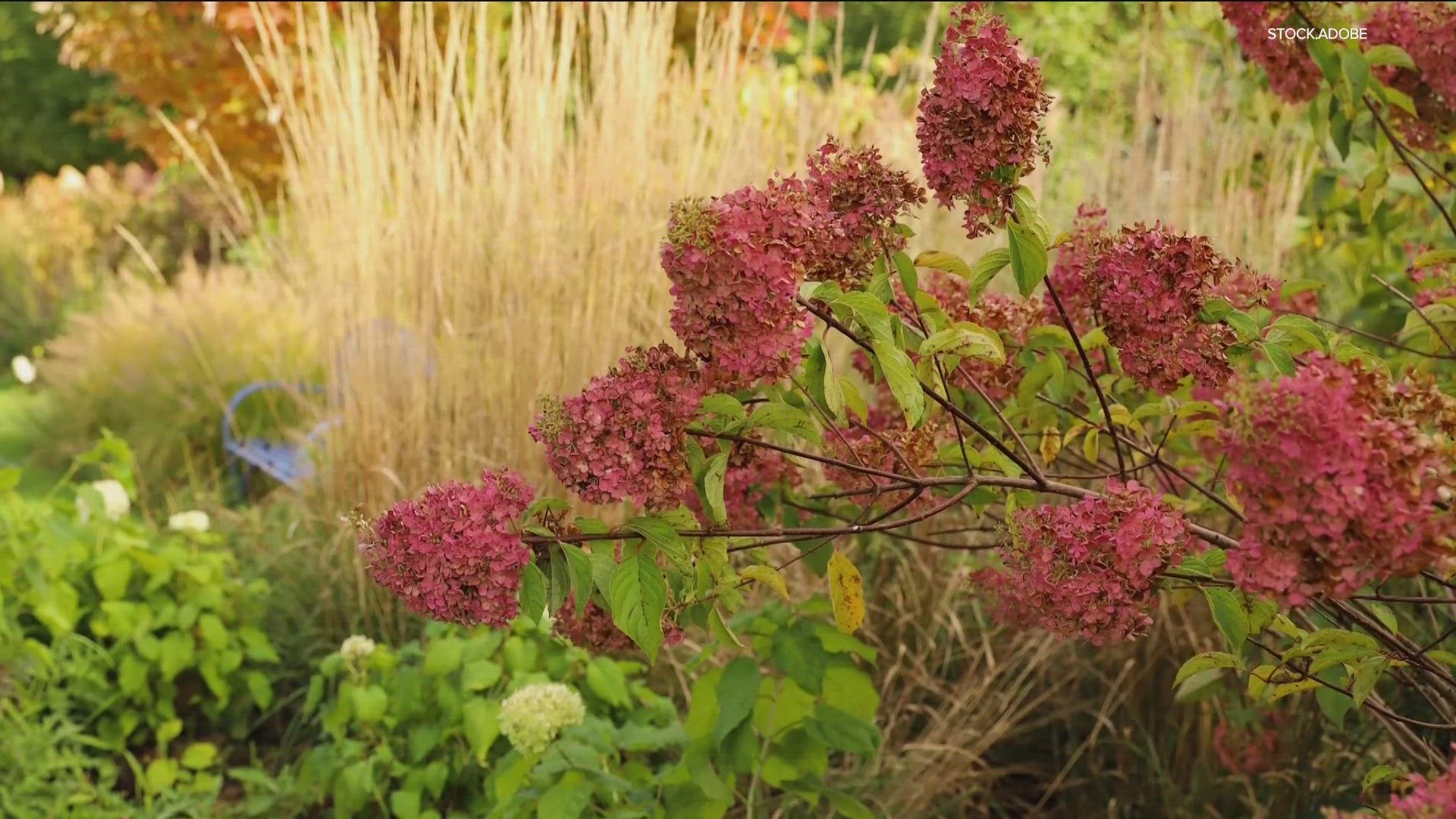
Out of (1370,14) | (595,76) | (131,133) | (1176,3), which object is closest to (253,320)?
(595,76)

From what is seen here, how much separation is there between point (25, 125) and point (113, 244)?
256 inches

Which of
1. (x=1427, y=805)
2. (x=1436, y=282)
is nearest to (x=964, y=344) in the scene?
(x=1427, y=805)

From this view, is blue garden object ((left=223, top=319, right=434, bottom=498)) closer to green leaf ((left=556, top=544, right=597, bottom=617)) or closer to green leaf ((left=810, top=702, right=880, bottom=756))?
green leaf ((left=810, top=702, right=880, bottom=756))

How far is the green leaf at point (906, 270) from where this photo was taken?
50.7 inches

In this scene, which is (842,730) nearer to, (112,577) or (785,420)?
(785,420)

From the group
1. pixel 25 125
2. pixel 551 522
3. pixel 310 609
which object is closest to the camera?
pixel 551 522

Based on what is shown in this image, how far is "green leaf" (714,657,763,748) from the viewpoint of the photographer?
180 cm

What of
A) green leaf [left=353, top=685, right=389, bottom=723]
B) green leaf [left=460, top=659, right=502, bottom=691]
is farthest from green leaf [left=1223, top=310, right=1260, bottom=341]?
green leaf [left=353, top=685, right=389, bottom=723]

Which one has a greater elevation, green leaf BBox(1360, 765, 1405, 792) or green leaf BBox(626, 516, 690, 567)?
green leaf BBox(626, 516, 690, 567)

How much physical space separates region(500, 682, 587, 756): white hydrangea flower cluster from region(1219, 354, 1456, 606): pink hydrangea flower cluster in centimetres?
122

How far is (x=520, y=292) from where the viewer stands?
3197 millimetres

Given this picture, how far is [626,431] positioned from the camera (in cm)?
119

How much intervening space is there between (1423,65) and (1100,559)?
46.9 inches

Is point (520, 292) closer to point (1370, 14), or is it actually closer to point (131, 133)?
point (1370, 14)
